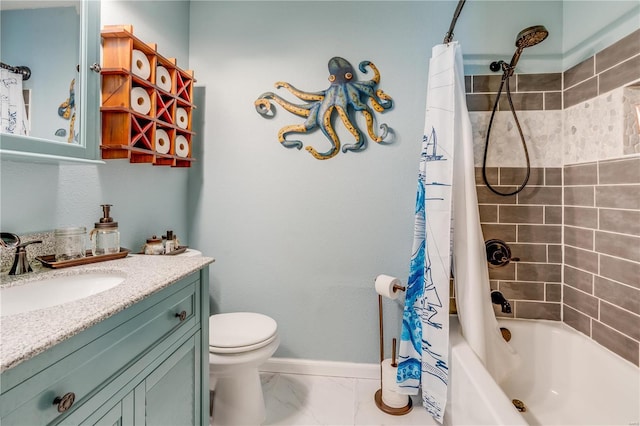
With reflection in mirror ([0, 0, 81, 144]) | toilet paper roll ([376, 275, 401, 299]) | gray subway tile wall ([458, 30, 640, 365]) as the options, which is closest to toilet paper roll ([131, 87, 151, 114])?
reflection in mirror ([0, 0, 81, 144])

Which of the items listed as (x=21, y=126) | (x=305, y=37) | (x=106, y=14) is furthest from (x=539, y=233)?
(x=106, y=14)

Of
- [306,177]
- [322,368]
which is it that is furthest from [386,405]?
[306,177]

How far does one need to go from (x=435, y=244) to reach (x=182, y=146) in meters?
1.44

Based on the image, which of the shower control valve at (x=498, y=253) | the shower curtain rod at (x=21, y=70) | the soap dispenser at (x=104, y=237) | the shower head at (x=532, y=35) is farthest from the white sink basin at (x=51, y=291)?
the shower head at (x=532, y=35)

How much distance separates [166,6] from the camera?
A: 1.73m

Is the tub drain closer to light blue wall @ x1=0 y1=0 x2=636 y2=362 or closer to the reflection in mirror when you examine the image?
light blue wall @ x1=0 y1=0 x2=636 y2=362

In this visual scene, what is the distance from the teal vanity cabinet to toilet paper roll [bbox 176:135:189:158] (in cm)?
79

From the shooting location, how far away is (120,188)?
144cm

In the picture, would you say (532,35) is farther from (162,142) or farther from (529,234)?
(162,142)

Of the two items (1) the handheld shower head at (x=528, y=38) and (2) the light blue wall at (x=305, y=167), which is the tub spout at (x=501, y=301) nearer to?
(2) the light blue wall at (x=305, y=167)

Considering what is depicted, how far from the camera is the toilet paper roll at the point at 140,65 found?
4.16 ft

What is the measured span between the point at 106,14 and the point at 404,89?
1.54 meters

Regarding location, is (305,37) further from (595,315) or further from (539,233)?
(595,315)

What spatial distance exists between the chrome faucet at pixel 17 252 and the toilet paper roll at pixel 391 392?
1617 mm
